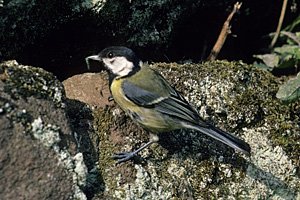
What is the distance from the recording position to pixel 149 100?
12.6 feet

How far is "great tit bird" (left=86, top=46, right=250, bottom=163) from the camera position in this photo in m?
3.72

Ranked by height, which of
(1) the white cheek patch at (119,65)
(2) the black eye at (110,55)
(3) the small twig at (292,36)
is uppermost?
(2) the black eye at (110,55)

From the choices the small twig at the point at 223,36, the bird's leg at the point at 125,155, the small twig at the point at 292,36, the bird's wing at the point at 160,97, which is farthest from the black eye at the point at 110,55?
the small twig at the point at 292,36

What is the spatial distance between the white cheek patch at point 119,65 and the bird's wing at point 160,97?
101 millimetres

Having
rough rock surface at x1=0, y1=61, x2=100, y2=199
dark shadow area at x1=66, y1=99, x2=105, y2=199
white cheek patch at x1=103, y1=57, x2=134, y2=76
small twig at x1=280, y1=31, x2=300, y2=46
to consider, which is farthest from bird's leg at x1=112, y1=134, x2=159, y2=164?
small twig at x1=280, y1=31, x2=300, y2=46

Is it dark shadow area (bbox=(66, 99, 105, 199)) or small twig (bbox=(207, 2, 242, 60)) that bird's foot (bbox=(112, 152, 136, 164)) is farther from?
small twig (bbox=(207, 2, 242, 60))

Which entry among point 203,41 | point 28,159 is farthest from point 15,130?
point 203,41

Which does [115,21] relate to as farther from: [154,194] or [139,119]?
[154,194]

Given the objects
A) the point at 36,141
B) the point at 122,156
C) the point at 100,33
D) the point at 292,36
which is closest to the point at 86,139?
the point at 122,156

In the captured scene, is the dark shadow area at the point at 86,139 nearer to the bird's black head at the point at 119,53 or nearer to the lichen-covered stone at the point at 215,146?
the lichen-covered stone at the point at 215,146

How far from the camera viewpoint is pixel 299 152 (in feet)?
13.4

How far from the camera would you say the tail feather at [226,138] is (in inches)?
145

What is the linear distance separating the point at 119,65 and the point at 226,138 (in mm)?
792

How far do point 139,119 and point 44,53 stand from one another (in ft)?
2.66
